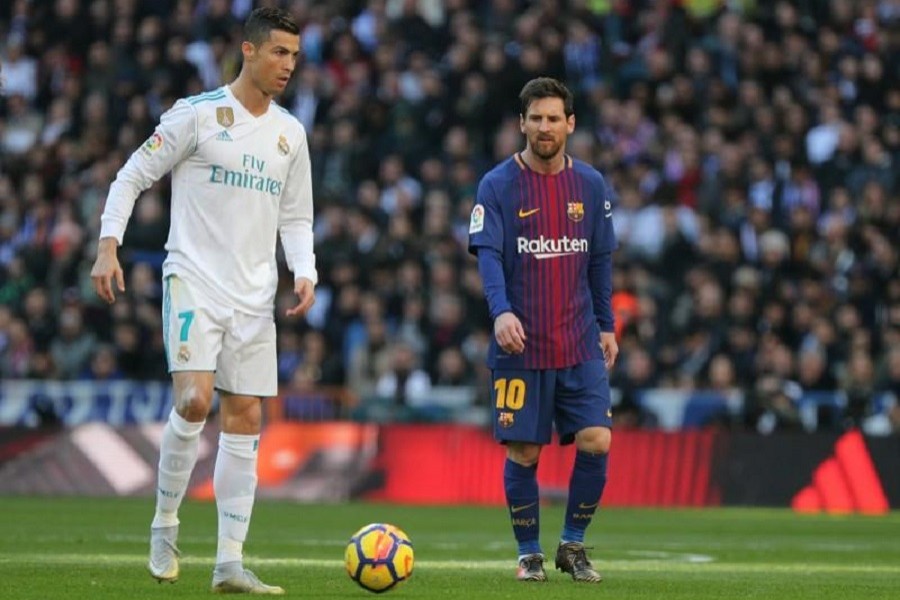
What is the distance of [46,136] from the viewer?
88.9ft

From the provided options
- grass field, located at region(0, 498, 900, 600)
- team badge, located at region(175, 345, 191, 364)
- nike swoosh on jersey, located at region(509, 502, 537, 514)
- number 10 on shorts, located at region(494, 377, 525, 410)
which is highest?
team badge, located at region(175, 345, 191, 364)

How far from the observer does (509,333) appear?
9.86 metres

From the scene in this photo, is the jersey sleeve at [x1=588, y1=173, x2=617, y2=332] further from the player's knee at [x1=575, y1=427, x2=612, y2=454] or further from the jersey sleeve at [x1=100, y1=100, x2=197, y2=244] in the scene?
the jersey sleeve at [x1=100, y1=100, x2=197, y2=244]

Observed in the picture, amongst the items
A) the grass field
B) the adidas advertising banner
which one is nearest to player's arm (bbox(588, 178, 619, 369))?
the grass field

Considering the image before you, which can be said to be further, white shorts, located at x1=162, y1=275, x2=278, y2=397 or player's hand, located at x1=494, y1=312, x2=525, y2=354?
player's hand, located at x1=494, y1=312, x2=525, y2=354

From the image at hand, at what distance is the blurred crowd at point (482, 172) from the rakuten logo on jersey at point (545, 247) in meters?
10.8

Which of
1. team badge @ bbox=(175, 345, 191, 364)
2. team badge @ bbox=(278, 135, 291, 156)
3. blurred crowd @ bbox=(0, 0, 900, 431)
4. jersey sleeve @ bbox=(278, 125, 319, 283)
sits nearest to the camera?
team badge @ bbox=(175, 345, 191, 364)

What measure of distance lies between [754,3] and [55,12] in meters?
9.63

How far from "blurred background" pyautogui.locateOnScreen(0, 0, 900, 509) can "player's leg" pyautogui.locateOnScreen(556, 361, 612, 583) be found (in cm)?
1017

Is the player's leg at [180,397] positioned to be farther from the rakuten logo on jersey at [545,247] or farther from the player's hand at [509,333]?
the rakuten logo on jersey at [545,247]

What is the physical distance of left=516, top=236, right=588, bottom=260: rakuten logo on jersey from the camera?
34.0ft

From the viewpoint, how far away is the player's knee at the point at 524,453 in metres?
10.3

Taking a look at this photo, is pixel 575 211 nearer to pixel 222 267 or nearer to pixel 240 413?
pixel 222 267

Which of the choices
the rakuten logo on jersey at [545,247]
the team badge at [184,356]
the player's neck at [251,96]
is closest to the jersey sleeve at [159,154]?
the player's neck at [251,96]
